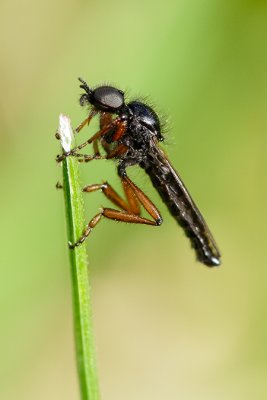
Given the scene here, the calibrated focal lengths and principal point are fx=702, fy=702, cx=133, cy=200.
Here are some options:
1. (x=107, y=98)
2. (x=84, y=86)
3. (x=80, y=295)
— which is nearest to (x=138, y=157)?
(x=107, y=98)

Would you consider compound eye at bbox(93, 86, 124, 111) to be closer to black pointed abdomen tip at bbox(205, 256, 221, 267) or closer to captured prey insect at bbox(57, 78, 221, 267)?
captured prey insect at bbox(57, 78, 221, 267)

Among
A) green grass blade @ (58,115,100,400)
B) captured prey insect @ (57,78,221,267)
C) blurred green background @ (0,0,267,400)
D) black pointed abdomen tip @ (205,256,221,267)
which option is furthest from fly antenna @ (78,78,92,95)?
green grass blade @ (58,115,100,400)

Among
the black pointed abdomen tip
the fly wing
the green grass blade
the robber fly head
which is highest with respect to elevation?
the robber fly head

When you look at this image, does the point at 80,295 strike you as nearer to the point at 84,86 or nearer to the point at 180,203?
the point at 84,86

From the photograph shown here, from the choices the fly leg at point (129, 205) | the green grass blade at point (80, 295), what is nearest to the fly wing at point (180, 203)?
the fly leg at point (129, 205)

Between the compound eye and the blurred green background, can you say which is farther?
the blurred green background

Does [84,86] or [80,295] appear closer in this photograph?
[80,295]
